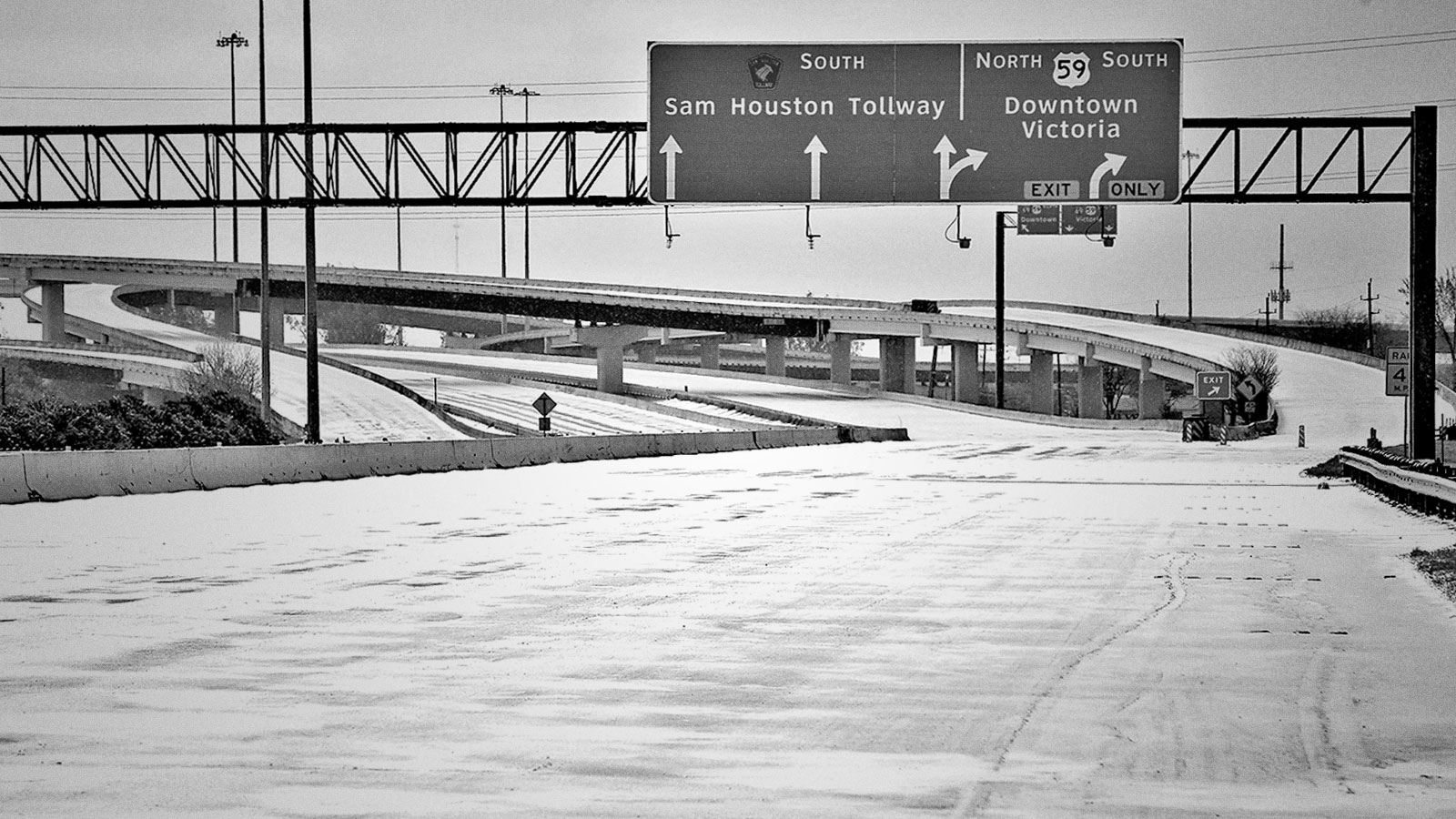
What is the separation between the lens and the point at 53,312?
5094 inches

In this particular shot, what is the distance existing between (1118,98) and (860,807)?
2953cm

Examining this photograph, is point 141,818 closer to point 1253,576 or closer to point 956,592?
point 956,592

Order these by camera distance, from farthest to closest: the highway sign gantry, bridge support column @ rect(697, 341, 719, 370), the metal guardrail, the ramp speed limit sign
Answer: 1. bridge support column @ rect(697, 341, 719, 370)
2. the ramp speed limit sign
3. the highway sign gantry
4. the metal guardrail

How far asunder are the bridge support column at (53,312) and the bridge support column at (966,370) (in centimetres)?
6208

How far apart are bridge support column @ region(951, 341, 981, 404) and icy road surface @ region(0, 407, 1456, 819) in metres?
105

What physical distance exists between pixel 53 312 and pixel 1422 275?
113 m

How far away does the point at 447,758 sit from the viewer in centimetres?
762

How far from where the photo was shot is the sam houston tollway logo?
113ft

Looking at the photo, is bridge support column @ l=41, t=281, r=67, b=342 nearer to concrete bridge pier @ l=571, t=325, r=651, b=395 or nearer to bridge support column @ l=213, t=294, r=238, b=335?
bridge support column @ l=213, t=294, r=238, b=335

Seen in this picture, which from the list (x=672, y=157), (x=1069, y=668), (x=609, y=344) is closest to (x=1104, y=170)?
(x=672, y=157)

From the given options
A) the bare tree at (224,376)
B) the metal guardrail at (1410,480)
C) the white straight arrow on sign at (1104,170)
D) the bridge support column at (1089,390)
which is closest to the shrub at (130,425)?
the bare tree at (224,376)

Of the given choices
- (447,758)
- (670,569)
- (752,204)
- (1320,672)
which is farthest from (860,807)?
(752,204)

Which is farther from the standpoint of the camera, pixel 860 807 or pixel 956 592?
pixel 956 592

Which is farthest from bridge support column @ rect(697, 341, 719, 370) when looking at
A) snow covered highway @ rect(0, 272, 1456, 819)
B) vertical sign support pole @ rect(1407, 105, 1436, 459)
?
snow covered highway @ rect(0, 272, 1456, 819)
